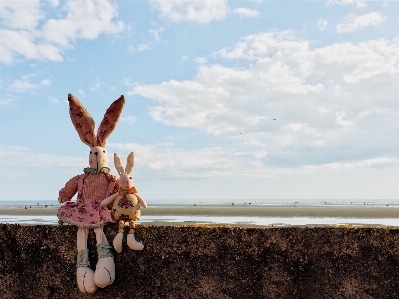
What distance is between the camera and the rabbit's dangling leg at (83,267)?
17.3ft

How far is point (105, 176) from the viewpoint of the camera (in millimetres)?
5879

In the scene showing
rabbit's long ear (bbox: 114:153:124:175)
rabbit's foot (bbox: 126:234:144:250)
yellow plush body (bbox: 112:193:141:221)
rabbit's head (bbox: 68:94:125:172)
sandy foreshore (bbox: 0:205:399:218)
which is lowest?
sandy foreshore (bbox: 0:205:399:218)

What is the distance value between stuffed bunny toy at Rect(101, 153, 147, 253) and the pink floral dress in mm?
151

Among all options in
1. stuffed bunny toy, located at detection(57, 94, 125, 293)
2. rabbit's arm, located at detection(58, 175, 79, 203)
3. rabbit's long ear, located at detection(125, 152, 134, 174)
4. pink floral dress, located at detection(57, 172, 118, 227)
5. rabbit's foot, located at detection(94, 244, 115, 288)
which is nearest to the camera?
rabbit's foot, located at detection(94, 244, 115, 288)

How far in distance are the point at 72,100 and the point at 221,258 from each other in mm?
3157

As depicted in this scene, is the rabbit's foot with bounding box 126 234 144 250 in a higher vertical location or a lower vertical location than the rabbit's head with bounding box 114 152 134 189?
lower

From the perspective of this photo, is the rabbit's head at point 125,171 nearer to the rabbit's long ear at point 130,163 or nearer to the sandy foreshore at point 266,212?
the rabbit's long ear at point 130,163

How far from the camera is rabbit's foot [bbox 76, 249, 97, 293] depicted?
527 cm

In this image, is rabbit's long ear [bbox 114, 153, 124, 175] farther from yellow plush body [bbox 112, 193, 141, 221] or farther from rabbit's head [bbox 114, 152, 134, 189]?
yellow plush body [bbox 112, 193, 141, 221]

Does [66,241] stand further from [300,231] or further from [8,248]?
[300,231]

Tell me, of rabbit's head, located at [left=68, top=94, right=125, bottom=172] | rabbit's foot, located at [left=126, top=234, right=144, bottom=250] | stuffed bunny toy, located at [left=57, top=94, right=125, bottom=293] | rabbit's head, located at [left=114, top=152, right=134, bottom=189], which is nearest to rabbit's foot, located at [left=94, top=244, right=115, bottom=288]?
stuffed bunny toy, located at [left=57, top=94, right=125, bottom=293]

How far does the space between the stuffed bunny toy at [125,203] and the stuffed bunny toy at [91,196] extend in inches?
5.6

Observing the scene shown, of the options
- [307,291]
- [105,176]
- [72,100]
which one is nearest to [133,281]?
[105,176]

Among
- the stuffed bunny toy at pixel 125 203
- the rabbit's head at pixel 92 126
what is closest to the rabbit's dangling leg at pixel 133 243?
the stuffed bunny toy at pixel 125 203
